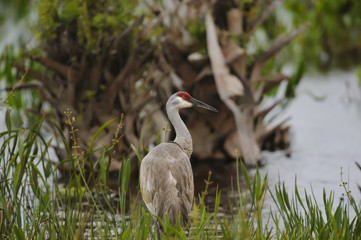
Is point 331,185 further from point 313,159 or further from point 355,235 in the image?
point 355,235

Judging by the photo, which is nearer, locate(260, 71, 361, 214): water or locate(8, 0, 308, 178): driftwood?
locate(8, 0, 308, 178): driftwood

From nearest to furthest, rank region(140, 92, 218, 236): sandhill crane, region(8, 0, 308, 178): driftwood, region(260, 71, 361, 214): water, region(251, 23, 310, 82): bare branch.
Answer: region(140, 92, 218, 236): sandhill crane
region(8, 0, 308, 178): driftwood
region(260, 71, 361, 214): water
region(251, 23, 310, 82): bare branch

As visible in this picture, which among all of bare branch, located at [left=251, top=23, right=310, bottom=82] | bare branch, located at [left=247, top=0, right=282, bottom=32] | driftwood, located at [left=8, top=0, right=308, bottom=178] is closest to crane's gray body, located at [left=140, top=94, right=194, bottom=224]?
driftwood, located at [left=8, top=0, right=308, bottom=178]

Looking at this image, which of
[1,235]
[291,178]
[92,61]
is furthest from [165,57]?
[1,235]

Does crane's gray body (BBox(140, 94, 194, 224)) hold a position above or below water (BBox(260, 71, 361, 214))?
below

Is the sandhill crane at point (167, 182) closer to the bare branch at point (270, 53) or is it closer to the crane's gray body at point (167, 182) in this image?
the crane's gray body at point (167, 182)

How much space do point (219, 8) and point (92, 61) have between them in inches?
83.6

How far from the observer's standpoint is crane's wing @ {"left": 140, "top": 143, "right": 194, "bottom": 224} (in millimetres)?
4652

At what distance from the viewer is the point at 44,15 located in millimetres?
7383

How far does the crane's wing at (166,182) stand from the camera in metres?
4.65

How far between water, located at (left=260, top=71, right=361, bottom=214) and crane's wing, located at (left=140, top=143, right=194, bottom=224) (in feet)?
3.79

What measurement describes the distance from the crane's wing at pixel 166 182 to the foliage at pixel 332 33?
15.0 meters

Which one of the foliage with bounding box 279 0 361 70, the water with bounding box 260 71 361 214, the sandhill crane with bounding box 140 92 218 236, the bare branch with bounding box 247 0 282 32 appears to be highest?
the foliage with bounding box 279 0 361 70

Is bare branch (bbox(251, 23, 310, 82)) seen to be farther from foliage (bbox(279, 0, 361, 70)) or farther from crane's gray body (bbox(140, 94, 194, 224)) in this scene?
foliage (bbox(279, 0, 361, 70))
